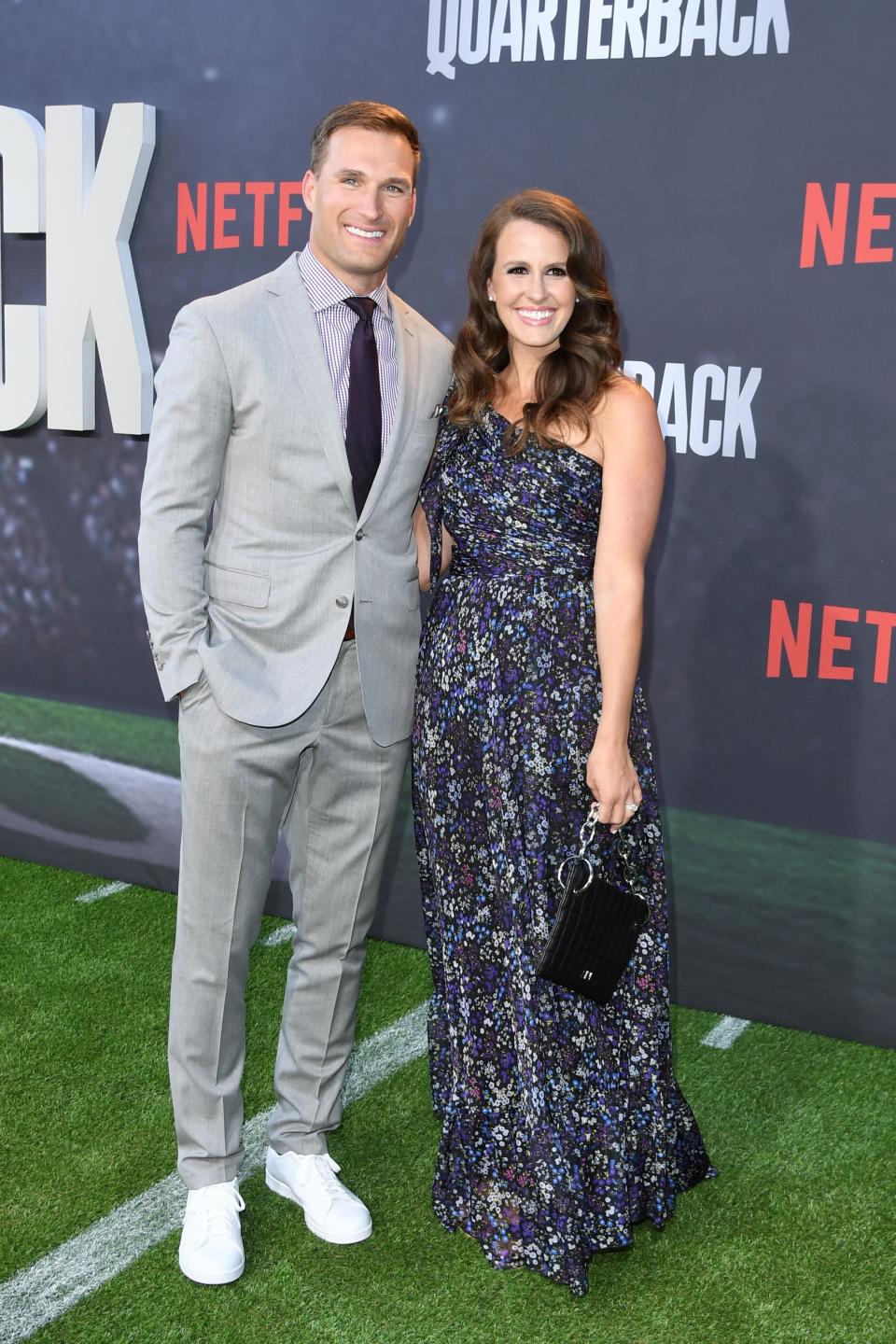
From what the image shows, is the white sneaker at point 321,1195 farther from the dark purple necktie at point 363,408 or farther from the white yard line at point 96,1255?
the dark purple necktie at point 363,408

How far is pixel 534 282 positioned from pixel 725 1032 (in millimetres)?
2104

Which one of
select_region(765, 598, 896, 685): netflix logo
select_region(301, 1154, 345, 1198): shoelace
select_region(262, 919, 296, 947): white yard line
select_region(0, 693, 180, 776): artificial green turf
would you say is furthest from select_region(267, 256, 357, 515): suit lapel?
select_region(0, 693, 180, 776): artificial green turf

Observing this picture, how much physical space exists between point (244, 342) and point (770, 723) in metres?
1.82

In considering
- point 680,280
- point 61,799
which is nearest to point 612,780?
point 680,280

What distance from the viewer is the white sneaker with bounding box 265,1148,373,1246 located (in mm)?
2664

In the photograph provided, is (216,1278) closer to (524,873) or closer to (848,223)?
(524,873)

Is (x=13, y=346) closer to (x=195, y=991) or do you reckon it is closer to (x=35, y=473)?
(x=35, y=473)

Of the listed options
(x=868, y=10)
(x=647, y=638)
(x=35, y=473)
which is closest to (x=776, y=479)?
(x=647, y=638)

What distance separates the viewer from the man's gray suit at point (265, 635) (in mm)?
2406

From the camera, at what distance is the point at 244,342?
2389mm

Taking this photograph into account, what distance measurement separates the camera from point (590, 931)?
94.5 inches

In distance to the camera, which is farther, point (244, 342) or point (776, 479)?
point (776, 479)

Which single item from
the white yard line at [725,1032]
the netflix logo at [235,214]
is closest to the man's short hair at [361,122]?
the netflix logo at [235,214]

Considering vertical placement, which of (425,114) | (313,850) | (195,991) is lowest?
(195,991)
